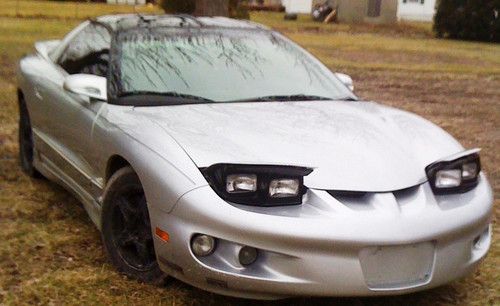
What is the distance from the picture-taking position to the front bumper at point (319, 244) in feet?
9.64

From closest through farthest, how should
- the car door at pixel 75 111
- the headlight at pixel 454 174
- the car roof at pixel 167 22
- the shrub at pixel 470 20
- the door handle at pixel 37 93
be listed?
1. the headlight at pixel 454 174
2. the car door at pixel 75 111
3. the car roof at pixel 167 22
4. the door handle at pixel 37 93
5. the shrub at pixel 470 20

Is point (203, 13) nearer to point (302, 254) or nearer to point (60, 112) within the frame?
point (60, 112)

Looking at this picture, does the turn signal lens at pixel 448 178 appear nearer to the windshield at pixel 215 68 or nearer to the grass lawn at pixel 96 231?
the grass lawn at pixel 96 231

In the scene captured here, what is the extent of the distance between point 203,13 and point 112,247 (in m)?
6.57

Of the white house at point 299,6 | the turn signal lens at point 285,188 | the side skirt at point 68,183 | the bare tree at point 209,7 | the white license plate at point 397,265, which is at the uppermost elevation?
the turn signal lens at point 285,188

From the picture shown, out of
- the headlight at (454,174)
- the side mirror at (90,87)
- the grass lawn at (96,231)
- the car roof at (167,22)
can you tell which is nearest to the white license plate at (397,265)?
the headlight at (454,174)

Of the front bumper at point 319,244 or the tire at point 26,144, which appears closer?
the front bumper at point 319,244

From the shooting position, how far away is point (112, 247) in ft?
12.2

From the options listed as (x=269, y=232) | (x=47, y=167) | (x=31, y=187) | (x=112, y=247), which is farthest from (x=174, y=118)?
(x=31, y=187)

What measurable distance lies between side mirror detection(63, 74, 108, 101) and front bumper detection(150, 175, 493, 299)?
1127mm

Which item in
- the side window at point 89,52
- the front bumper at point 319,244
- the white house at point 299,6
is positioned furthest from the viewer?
the white house at point 299,6

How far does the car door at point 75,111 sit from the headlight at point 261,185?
1.16 m

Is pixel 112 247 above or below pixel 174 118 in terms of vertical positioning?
below

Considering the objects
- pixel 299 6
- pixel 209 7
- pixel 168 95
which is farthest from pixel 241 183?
pixel 299 6
